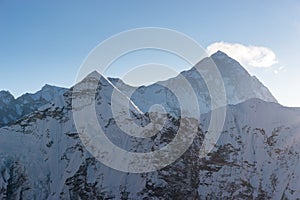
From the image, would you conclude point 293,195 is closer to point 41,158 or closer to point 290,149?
point 290,149

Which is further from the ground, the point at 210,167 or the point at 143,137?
the point at 143,137

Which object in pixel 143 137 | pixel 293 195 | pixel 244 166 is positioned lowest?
pixel 293 195

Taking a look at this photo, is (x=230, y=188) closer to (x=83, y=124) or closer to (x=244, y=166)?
(x=244, y=166)

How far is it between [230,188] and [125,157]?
44195 millimetres

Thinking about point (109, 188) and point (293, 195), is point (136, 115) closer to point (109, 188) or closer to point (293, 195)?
point (109, 188)

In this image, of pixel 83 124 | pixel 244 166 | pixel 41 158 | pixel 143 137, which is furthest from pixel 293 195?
pixel 41 158

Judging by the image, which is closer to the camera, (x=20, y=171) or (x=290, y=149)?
(x=20, y=171)

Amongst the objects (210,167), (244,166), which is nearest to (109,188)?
(210,167)

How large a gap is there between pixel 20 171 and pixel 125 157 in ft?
135

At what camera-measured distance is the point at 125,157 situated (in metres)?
182

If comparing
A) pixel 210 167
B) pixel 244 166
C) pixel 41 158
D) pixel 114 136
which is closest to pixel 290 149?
pixel 244 166

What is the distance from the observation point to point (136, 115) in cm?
19888

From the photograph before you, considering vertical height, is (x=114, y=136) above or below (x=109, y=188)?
above

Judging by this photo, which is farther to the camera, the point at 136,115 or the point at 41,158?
the point at 136,115
